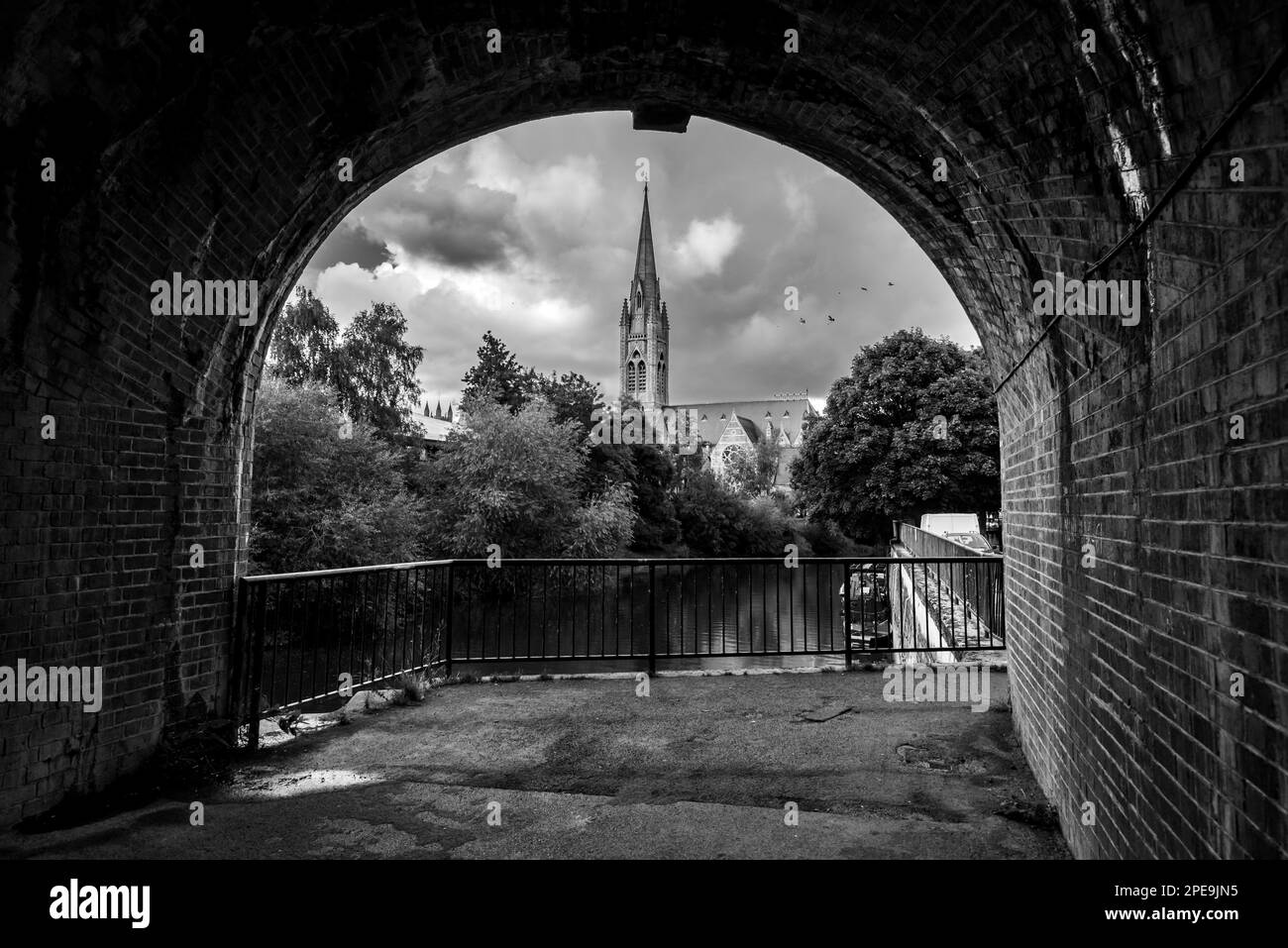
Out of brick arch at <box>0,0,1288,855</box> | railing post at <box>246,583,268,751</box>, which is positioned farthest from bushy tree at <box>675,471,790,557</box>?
brick arch at <box>0,0,1288,855</box>

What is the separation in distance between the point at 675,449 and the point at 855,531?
15.5 meters

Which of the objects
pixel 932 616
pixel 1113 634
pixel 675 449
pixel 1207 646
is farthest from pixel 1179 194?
pixel 675 449

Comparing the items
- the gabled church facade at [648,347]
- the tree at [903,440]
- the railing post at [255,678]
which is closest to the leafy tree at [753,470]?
the gabled church facade at [648,347]

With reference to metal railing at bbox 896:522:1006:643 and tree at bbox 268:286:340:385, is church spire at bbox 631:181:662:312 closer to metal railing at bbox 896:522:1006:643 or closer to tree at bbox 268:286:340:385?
tree at bbox 268:286:340:385

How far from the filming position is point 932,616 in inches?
511

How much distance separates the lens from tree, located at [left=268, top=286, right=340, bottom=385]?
1107 inches

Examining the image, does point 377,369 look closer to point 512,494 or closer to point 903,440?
point 512,494

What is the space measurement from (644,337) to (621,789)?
8542 centimetres

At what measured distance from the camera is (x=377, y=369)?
30.9m

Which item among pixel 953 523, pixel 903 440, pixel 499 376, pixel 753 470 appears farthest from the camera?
pixel 753 470

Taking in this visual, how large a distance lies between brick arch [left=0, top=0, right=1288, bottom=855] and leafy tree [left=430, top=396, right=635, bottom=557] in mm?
20156

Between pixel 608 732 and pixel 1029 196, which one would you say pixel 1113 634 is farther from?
pixel 608 732

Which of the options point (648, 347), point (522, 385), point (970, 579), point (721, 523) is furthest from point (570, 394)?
point (648, 347)

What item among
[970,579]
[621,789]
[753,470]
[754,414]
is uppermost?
[754,414]
